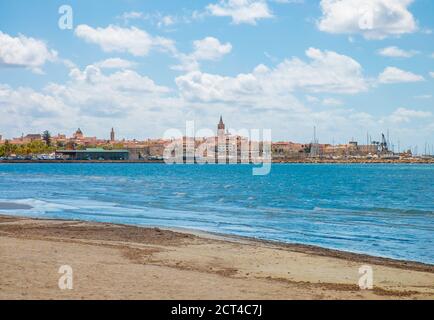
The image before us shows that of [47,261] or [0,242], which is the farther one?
[0,242]

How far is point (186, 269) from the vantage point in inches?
615

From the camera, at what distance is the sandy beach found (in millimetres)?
12484

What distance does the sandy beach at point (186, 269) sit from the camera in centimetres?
1248

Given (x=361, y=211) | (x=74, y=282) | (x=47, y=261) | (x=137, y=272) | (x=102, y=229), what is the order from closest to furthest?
(x=74, y=282) → (x=137, y=272) → (x=47, y=261) → (x=102, y=229) → (x=361, y=211)

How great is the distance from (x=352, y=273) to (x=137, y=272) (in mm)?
5595

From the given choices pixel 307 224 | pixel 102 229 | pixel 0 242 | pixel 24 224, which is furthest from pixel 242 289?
pixel 307 224

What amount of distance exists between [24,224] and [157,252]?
34.2 feet

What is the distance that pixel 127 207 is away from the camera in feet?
143

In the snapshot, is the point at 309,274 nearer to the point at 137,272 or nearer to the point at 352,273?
the point at 352,273
